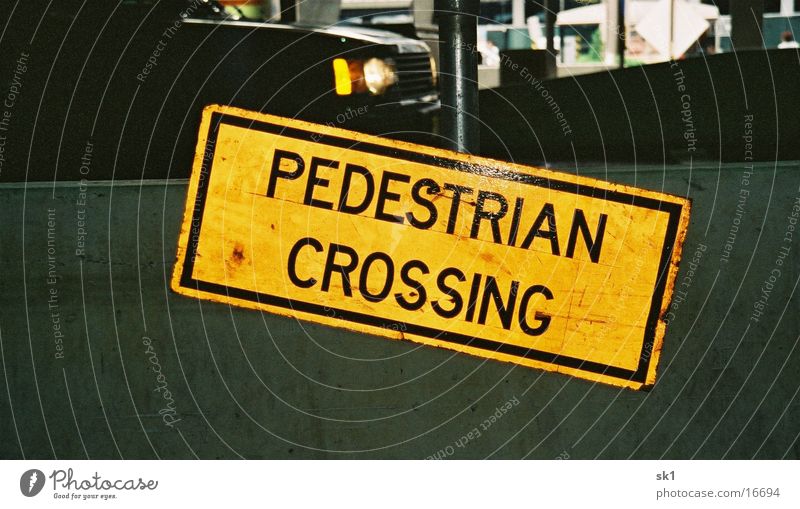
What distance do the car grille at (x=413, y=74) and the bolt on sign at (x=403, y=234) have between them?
2.49 m

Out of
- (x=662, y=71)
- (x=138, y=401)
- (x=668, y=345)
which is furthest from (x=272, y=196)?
(x=662, y=71)

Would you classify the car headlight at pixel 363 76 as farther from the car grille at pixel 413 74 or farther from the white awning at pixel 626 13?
the white awning at pixel 626 13

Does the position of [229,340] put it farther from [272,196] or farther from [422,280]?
[422,280]

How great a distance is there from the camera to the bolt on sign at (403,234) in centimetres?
277

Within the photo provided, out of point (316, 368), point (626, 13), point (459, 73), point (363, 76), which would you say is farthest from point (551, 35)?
point (316, 368)

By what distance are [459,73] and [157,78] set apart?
79.2 inches

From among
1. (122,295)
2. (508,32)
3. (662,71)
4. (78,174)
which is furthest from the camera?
(508,32)

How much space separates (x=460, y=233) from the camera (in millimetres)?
2783

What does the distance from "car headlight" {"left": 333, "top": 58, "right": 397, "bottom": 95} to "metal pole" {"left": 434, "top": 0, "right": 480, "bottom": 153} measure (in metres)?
1.68

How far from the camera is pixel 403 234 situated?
109 inches

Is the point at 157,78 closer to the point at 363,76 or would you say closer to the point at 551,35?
the point at 363,76

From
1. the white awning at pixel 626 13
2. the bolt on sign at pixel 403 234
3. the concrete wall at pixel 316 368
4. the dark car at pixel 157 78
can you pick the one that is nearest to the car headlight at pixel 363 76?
the dark car at pixel 157 78

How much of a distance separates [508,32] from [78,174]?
11898mm

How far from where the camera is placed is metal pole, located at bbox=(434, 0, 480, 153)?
2.86 m
